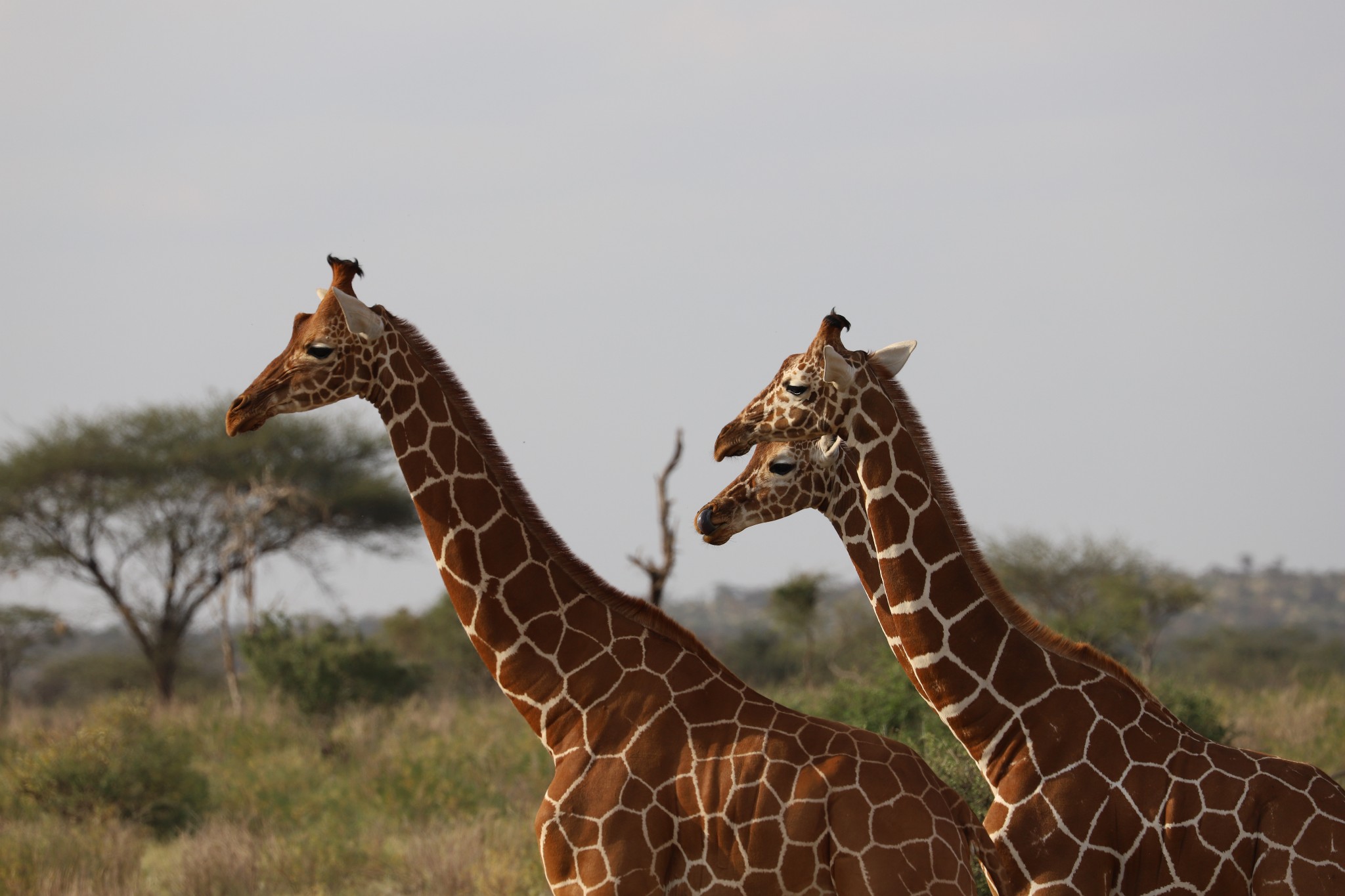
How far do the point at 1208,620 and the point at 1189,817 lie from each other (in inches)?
2412

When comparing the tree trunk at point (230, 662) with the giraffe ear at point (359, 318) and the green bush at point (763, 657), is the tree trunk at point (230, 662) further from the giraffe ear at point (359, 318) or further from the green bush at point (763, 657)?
the giraffe ear at point (359, 318)

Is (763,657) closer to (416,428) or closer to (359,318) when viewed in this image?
(416,428)

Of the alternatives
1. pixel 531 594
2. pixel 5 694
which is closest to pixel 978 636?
pixel 531 594

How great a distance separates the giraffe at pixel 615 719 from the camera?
4.47 metres

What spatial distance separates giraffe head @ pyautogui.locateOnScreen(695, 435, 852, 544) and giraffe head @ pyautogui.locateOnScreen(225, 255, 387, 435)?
4.77ft

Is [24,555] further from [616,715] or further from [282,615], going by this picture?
[616,715]

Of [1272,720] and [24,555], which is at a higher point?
[24,555]

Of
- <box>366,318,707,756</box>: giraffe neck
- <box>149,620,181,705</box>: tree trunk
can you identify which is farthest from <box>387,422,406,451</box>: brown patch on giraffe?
<box>149,620,181,705</box>: tree trunk

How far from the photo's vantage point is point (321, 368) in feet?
17.2

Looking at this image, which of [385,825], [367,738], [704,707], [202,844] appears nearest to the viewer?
[704,707]

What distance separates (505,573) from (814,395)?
4.39 feet

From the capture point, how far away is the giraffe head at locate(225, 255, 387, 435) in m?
5.25

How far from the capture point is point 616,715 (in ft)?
16.1

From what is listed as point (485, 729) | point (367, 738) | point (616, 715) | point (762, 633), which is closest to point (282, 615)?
point (367, 738)
